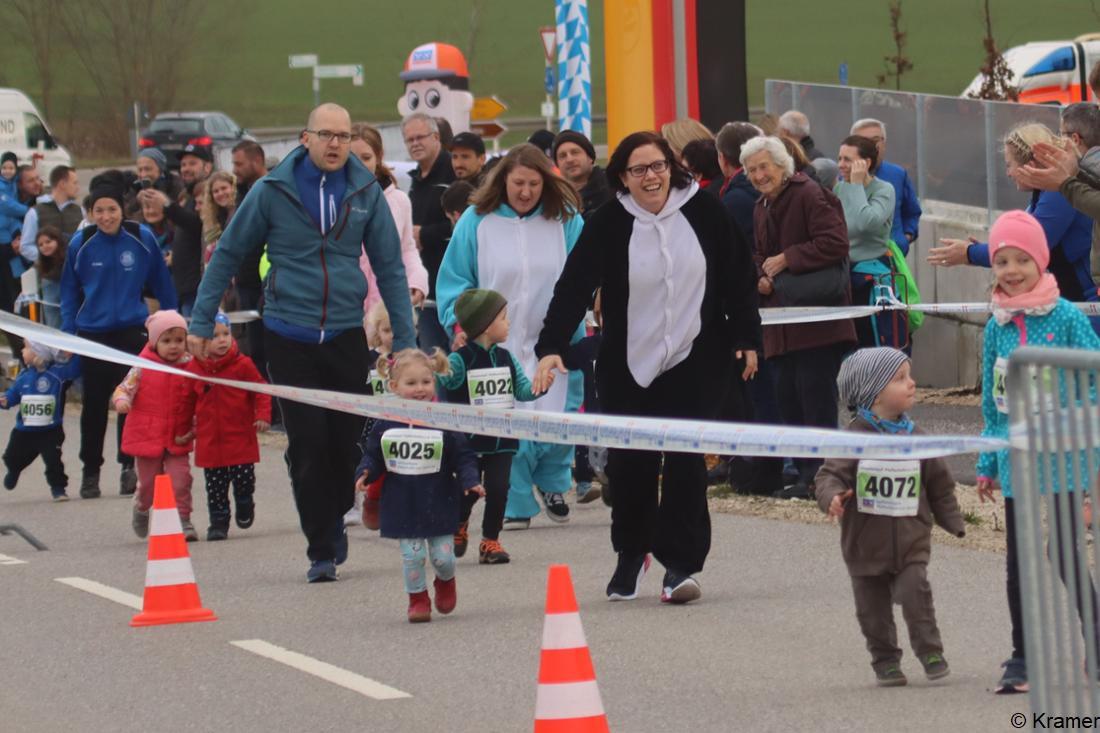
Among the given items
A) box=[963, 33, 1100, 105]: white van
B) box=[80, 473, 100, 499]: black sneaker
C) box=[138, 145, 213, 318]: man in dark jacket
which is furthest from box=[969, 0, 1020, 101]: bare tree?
box=[80, 473, 100, 499]: black sneaker

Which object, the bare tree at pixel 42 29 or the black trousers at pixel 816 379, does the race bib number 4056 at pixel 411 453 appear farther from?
the bare tree at pixel 42 29

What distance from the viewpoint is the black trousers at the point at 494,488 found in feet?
34.4

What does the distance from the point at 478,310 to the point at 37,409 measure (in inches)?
184

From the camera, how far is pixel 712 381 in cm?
898

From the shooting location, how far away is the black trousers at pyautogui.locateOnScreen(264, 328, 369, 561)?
980 centimetres

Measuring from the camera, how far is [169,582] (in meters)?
9.09

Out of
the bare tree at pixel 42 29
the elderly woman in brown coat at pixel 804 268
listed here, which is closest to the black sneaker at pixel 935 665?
the elderly woman in brown coat at pixel 804 268

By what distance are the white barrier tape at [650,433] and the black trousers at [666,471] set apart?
0.96 metres

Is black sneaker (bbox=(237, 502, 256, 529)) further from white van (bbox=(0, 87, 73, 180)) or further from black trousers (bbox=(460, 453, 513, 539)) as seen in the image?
white van (bbox=(0, 87, 73, 180))

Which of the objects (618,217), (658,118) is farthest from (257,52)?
(618,217)

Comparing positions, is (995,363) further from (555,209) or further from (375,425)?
(555,209)

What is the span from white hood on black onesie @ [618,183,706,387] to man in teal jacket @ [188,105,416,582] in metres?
1.43

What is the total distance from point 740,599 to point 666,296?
1.41 meters

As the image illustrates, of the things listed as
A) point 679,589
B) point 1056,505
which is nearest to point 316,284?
point 679,589
